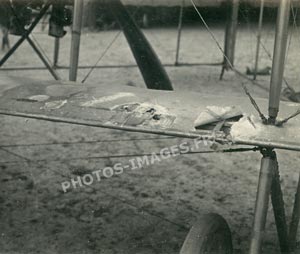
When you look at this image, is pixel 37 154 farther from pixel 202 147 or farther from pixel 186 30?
pixel 186 30

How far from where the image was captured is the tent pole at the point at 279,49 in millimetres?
2336

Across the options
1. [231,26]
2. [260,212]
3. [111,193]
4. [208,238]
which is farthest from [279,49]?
[231,26]

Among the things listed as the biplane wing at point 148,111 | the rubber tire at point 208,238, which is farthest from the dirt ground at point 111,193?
the rubber tire at point 208,238

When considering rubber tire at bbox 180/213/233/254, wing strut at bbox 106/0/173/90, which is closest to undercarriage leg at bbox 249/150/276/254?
rubber tire at bbox 180/213/233/254

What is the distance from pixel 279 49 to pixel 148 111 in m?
0.80

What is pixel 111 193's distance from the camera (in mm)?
4320

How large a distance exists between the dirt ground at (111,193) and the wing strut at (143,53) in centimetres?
102

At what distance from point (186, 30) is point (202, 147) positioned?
10.6 meters

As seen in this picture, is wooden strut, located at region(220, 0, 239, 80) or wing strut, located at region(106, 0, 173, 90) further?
wooden strut, located at region(220, 0, 239, 80)

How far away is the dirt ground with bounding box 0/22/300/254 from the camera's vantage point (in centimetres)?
357

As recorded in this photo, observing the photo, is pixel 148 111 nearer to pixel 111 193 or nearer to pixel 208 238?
pixel 208 238

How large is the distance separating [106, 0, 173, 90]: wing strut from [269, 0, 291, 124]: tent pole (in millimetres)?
3910

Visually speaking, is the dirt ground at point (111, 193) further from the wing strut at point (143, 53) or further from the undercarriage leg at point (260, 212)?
the undercarriage leg at point (260, 212)

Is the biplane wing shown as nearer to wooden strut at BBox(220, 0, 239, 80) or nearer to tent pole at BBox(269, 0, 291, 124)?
tent pole at BBox(269, 0, 291, 124)
